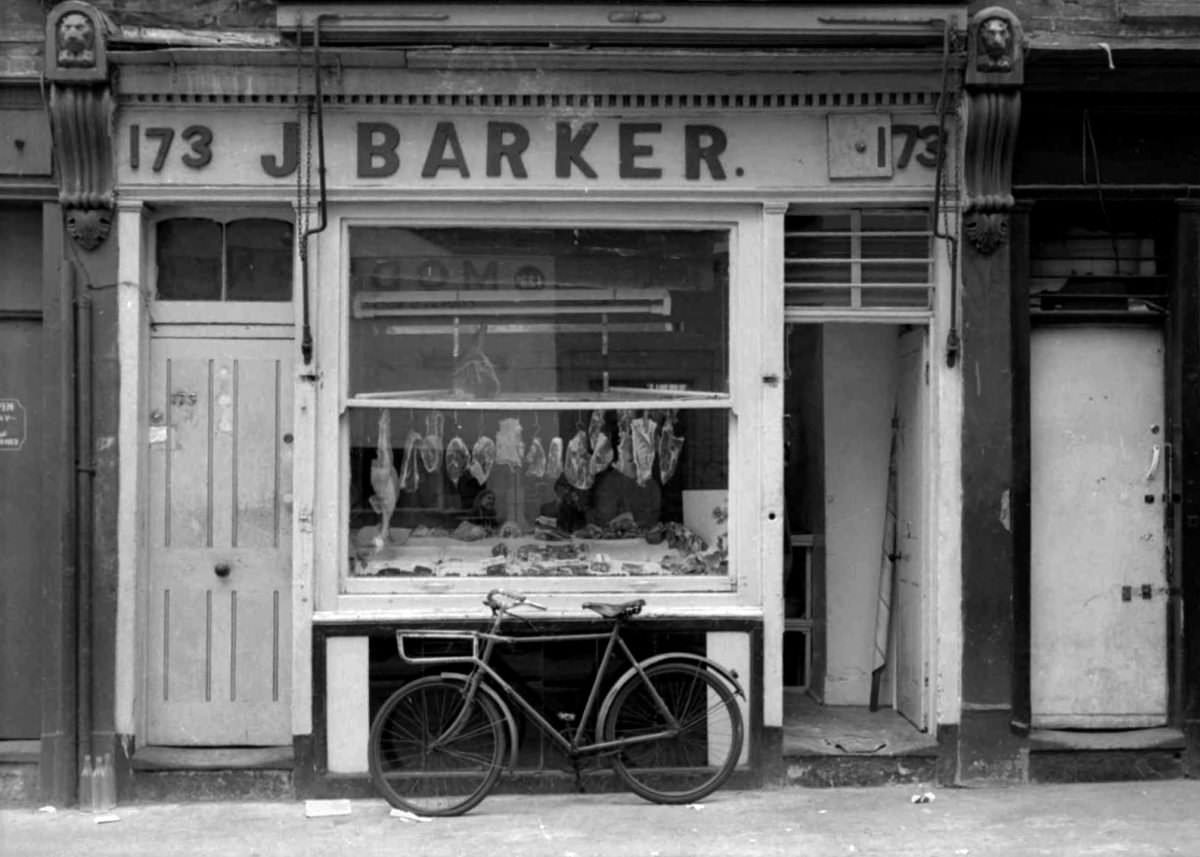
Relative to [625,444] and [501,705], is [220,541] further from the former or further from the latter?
[625,444]

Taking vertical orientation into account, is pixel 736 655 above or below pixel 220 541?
below

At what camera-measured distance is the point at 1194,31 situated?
8664mm

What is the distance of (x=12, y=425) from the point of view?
8.62 m

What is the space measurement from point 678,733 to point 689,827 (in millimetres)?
556

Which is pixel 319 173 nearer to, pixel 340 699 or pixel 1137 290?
pixel 340 699

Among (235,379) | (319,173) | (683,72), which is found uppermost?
(683,72)

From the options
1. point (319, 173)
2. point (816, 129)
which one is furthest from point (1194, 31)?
point (319, 173)

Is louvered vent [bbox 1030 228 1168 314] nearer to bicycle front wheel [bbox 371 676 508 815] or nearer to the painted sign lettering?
the painted sign lettering

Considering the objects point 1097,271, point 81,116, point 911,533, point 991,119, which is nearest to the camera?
point 81,116

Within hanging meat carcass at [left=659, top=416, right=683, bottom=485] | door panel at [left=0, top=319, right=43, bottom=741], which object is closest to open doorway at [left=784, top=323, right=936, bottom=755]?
hanging meat carcass at [left=659, top=416, right=683, bottom=485]

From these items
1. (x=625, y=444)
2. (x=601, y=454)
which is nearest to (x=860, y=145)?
(x=625, y=444)

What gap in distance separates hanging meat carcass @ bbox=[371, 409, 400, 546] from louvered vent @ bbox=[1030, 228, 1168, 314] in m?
3.94

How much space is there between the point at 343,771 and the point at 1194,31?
6.54 meters

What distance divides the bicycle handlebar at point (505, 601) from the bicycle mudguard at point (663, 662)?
67cm
